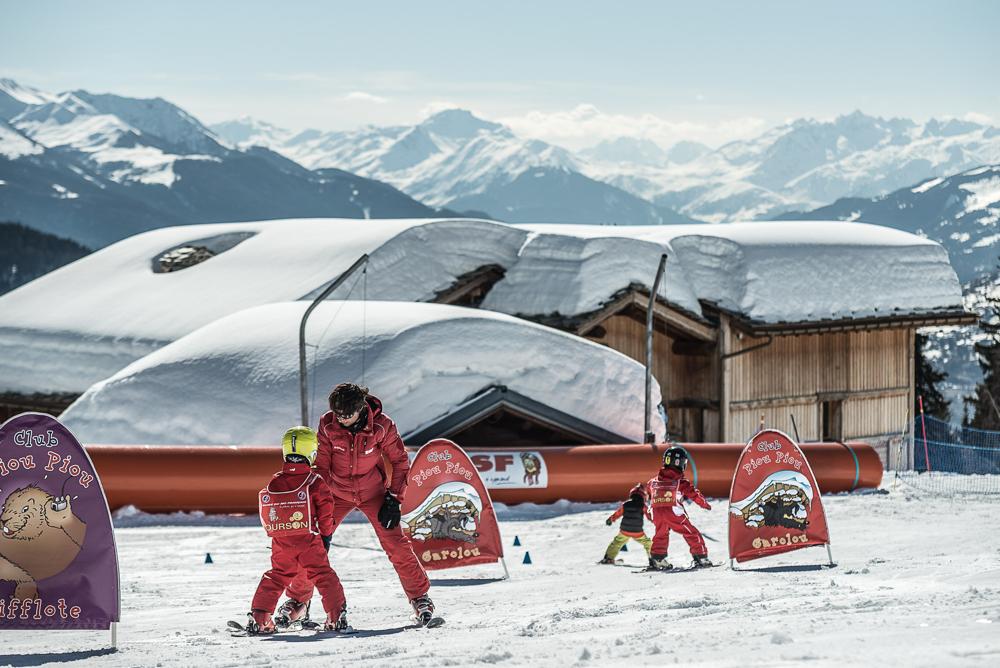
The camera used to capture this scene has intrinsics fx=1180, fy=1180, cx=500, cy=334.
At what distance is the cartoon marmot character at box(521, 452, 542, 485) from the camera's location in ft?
55.4

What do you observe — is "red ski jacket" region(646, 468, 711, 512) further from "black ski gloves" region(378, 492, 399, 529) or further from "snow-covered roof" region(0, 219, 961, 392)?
"snow-covered roof" region(0, 219, 961, 392)

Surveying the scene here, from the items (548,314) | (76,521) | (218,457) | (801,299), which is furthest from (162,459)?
(801,299)

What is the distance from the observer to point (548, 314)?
29172mm

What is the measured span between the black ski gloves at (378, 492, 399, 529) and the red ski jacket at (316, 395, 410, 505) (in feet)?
0.33

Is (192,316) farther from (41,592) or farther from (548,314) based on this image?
(41,592)

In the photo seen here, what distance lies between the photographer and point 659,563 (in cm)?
1113

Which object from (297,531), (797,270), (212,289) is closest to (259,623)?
(297,531)

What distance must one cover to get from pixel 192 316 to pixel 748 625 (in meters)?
25.3

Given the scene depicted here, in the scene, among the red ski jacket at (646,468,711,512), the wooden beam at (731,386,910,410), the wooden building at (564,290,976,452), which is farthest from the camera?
the wooden beam at (731,386,910,410)

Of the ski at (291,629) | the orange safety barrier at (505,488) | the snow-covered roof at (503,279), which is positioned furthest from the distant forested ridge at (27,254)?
the ski at (291,629)

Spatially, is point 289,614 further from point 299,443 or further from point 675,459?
point 675,459

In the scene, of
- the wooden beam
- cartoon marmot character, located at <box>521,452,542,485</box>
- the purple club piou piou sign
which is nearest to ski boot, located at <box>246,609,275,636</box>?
the purple club piou piou sign

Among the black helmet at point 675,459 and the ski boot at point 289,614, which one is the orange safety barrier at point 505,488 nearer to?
the black helmet at point 675,459

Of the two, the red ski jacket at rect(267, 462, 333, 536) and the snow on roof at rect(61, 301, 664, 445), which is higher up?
the snow on roof at rect(61, 301, 664, 445)
